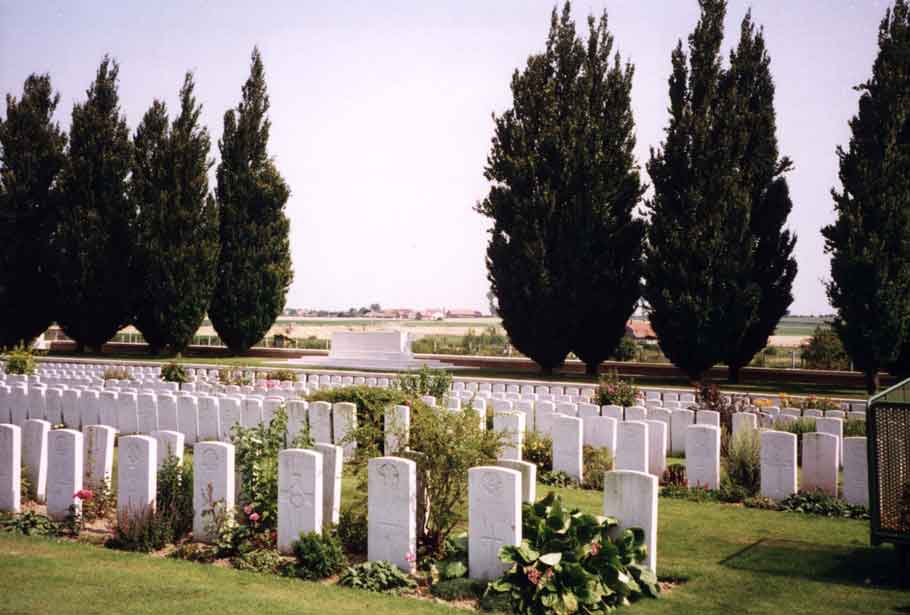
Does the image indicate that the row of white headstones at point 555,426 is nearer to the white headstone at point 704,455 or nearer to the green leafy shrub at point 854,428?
the white headstone at point 704,455

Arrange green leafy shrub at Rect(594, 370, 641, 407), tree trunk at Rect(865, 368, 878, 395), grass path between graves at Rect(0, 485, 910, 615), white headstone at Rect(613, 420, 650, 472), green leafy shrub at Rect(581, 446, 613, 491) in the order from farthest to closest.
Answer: tree trunk at Rect(865, 368, 878, 395) < green leafy shrub at Rect(594, 370, 641, 407) < green leafy shrub at Rect(581, 446, 613, 491) < white headstone at Rect(613, 420, 650, 472) < grass path between graves at Rect(0, 485, 910, 615)

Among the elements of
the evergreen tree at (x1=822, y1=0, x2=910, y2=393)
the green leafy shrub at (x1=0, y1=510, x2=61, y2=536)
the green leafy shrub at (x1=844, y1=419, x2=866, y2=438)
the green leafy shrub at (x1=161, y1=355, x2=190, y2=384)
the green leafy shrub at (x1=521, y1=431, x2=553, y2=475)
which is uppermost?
the evergreen tree at (x1=822, y1=0, x2=910, y2=393)

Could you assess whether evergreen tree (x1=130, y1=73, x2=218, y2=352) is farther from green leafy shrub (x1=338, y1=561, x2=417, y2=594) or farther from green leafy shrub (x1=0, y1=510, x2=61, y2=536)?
green leafy shrub (x1=338, y1=561, x2=417, y2=594)

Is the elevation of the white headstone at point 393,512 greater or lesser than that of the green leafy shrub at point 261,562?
greater

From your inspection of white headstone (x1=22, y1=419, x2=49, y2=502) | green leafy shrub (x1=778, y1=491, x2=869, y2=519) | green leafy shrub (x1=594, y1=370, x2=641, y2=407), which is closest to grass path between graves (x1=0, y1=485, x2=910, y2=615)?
green leafy shrub (x1=778, y1=491, x2=869, y2=519)

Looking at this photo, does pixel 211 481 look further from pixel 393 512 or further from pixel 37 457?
pixel 37 457

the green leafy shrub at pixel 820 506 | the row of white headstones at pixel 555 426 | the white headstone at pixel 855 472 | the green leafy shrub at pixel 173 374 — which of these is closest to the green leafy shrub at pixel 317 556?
the row of white headstones at pixel 555 426

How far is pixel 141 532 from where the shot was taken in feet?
24.3

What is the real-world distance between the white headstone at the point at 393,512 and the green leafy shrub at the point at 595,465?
452 cm

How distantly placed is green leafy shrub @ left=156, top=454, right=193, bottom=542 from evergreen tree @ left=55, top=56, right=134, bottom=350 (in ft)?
108

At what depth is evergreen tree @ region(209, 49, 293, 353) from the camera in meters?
38.3

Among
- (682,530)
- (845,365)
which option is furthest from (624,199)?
(682,530)

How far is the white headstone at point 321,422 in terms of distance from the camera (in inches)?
456

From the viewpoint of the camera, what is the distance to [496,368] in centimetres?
3494
